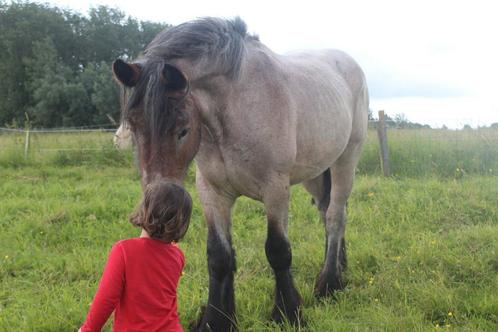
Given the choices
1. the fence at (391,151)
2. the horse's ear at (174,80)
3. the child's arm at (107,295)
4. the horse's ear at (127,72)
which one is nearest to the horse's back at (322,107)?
the horse's ear at (174,80)

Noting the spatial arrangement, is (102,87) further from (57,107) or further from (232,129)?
(232,129)

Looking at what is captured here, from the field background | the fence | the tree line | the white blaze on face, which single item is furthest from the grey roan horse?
the tree line

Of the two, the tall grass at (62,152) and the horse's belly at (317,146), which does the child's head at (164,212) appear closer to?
the horse's belly at (317,146)

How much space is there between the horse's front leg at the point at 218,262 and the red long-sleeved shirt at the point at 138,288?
3.77 feet

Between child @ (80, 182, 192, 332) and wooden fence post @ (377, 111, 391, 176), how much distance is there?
781 cm

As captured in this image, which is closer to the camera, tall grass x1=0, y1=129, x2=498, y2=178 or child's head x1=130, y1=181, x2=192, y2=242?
child's head x1=130, y1=181, x2=192, y2=242

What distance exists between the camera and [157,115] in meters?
2.27

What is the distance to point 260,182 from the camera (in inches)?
124

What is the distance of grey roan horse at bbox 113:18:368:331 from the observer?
7.69 feet

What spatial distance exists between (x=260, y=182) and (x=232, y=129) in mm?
427

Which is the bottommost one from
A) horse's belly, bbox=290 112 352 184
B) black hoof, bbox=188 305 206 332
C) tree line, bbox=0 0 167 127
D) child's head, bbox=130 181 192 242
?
black hoof, bbox=188 305 206 332

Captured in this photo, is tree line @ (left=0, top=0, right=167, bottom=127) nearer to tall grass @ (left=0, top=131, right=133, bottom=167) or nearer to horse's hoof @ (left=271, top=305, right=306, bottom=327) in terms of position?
tall grass @ (left=0, top=131, right=133, bottom=167)

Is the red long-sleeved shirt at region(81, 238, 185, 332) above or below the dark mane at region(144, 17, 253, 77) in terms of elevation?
below

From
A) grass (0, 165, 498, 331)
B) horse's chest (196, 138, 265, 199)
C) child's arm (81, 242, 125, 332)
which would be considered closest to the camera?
child's arm (81, 242, 125, 332)
